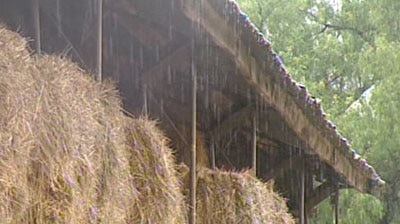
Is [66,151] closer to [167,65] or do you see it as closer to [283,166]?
[167,65]

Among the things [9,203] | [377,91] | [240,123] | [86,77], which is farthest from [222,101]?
[377,91]

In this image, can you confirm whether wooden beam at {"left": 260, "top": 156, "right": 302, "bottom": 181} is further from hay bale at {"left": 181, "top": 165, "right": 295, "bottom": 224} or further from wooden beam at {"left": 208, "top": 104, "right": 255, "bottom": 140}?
hay bale at {"left": 181, "top": 165, "right": 295, "bottom": 224}

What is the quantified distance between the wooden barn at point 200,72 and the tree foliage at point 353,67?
6540 mm

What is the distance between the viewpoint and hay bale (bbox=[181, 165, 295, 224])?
4535 millimetres

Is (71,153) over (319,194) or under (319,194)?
under

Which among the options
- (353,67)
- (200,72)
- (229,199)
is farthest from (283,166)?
(353,67)

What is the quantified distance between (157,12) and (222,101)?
2185 millimetres

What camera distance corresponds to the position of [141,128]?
11.9ft

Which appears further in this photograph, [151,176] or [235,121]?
[235,121]

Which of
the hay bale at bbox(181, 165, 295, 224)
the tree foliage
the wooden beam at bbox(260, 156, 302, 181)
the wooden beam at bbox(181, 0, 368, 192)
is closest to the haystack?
the wooden beam at bbox(181, 0, 368, 192)

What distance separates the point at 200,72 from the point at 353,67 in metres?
10.5

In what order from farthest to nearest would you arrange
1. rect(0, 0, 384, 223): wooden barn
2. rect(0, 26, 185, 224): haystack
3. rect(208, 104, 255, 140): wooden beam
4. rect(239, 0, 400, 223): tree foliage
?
1. rect(239, 0, 400, 223): tree foliage
2. rect(208, 104, 255, 140): wooden beam
3. rect(0, 0, 384, 223): wooden barn
4. rect(0, 26, 185, 224): haystack

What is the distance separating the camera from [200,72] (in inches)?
195

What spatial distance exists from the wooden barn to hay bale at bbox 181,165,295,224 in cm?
33
